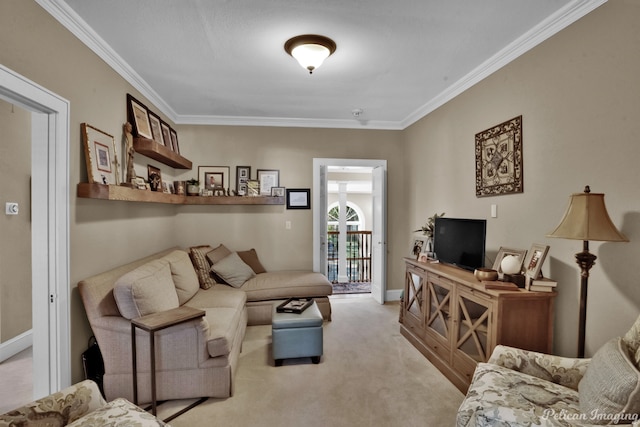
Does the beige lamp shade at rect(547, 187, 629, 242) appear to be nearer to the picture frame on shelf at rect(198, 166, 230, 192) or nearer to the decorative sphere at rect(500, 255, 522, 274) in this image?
the decorative sphere at rect(500, 255, 522, 274)

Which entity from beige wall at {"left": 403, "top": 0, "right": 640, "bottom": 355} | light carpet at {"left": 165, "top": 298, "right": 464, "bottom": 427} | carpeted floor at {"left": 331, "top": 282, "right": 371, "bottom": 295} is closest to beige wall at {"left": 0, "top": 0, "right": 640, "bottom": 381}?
beige wall at {"left": 403, "top": 0, "right": 640, "bottom": 355}

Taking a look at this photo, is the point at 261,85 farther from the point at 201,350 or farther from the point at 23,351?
the point at 23,351

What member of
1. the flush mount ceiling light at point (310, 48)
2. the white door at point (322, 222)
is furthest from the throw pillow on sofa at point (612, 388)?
the white door at point (322, 222)

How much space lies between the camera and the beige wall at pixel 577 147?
1708 millimetres

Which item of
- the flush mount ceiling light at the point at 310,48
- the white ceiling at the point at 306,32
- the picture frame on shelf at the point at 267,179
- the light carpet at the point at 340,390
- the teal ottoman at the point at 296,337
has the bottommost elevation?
the light carpet at the point at 340,390

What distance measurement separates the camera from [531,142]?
2.34 m

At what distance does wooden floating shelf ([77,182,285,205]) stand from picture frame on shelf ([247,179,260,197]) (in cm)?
12

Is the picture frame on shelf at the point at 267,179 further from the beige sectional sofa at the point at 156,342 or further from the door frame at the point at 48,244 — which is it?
the door frame at the point at 48,244

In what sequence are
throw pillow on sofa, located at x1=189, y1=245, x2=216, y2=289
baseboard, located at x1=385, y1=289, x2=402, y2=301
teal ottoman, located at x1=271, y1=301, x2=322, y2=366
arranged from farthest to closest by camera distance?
baseboard, located at x1=385, y1=289, x2=402, y2=301 → throw pillow on sofa, located at x1=189, y1=245, x2=216, y2=289 → teal ottoman, located at x1=271, y1=301, x2=322, y2=366

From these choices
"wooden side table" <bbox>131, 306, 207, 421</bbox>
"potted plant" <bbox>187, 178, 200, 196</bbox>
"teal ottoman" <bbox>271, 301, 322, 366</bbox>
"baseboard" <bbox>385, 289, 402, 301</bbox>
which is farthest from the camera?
"baseboard" <bbox>385, 289, 402, 301</bbox>

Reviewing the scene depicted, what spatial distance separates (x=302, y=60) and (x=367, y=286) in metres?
4.32

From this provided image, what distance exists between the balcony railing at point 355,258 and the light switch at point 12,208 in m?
4.53

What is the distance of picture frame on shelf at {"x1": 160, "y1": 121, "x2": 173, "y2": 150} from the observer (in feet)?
12.2

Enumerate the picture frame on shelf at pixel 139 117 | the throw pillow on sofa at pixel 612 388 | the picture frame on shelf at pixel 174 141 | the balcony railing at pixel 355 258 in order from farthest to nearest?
the balcony railing at pixel 355 258
the picture frame on shelf at pixel 174 141
the picture frame on shelf at pixel 139 117
the throw pillow on sofa at pixel 612 388
